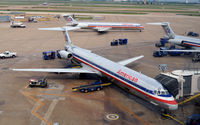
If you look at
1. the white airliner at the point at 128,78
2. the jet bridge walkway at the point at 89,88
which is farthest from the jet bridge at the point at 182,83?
the jet bridge walkway at the point at 89,88

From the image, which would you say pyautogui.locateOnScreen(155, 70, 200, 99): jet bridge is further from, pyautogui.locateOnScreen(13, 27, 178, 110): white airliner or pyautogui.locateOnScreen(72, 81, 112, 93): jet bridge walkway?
pyautogui.locateOnScreen(72, 81, 112, 93): jet bridge walkway

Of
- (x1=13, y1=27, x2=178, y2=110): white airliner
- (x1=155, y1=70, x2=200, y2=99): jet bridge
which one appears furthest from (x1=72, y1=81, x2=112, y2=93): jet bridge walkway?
(x1=155, y1=70, x2=200, y2=99): jet bridge

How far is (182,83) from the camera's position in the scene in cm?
1827

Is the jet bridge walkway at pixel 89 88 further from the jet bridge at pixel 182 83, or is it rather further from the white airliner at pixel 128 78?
the jet bridge at pixel 182 83

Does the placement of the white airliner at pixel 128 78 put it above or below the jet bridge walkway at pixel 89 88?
above

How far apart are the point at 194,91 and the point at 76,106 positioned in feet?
37.3

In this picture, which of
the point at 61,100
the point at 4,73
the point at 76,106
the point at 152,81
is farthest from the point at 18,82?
the point at 152,81

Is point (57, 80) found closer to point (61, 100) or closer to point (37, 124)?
point (61, 100)

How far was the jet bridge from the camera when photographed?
18.2 metres

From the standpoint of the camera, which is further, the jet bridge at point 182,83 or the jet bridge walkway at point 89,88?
the jet bridge walkway at point 89,88

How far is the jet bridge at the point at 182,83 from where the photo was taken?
18.2 metres

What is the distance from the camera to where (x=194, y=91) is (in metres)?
18.9

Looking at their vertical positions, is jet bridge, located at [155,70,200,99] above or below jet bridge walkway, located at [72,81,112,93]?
above

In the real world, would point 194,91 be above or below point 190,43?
below
